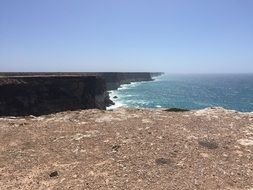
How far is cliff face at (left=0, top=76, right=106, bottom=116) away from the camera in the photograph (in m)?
58.0

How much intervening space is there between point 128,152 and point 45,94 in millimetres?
45436

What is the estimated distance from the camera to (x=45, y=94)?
62.1 m

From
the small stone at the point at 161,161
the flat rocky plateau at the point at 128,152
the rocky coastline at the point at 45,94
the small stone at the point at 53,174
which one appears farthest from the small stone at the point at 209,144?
the rocky coastline at the point at 45,94

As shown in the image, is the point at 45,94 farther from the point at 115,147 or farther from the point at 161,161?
the point at 161,161

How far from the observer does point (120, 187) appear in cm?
1529

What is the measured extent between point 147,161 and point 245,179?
4.95 m

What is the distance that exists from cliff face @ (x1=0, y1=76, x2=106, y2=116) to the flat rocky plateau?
31.7m

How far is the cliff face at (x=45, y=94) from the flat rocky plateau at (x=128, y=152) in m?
31.7

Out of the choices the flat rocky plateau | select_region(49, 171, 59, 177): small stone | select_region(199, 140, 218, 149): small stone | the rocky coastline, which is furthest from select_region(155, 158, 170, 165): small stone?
the rocky coastline

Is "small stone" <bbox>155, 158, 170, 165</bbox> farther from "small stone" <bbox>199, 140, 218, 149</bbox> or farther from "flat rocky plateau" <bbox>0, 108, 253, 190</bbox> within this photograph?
"small stone" <bbox>199, 140, 218, 149</bbox>

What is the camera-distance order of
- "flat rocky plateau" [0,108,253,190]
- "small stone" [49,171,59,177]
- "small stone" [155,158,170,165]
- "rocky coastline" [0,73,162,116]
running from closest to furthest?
"flat rocky plateau" [0,108,253,190] < "small stone" [49,171,59,177] < "small stone" [155,158,170,165] < "rocky coastline" [0,73,162,116]

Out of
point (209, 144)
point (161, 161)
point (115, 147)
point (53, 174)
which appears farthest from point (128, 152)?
point (209, 144)

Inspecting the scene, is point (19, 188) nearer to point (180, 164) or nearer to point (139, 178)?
point (139, 178)

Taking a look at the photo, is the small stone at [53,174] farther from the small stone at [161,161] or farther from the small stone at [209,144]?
the small stone at [209,144]
